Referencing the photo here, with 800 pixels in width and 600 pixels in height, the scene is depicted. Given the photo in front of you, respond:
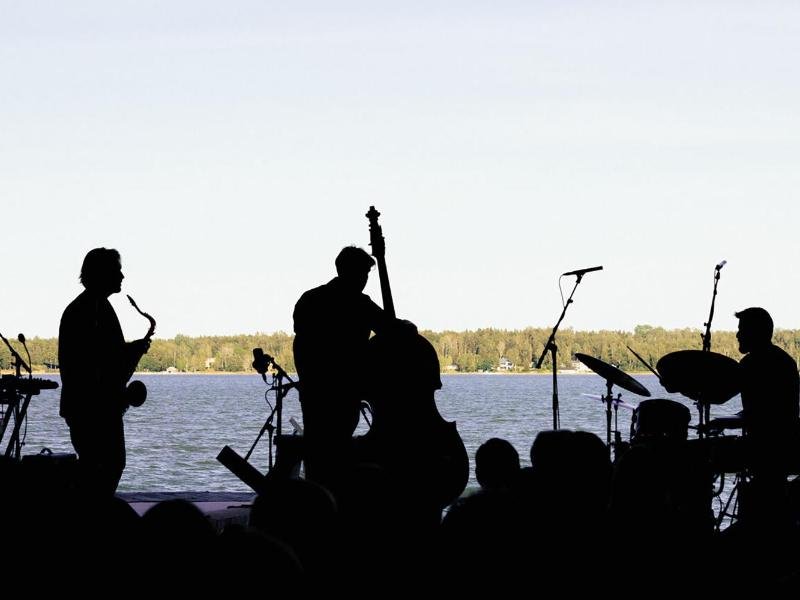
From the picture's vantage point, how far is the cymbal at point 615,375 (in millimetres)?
8469

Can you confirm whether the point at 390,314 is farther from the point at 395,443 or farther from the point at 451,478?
the point at 451,478

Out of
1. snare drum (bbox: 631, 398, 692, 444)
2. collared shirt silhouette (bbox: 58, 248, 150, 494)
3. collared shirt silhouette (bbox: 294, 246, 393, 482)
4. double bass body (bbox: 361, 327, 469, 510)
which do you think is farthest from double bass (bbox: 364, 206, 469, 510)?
collared shirt silhouette (bbox: 58, 248, 150, 494)

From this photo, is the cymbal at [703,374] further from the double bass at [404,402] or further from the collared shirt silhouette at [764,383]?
the double bass at [404,402]

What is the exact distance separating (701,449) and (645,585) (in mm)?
4504

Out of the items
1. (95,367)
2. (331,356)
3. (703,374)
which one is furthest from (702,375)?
(95,367)

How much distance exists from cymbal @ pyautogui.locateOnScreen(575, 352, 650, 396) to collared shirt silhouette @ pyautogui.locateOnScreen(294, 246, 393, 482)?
243 centimetres

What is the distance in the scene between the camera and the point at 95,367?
6.62 meters

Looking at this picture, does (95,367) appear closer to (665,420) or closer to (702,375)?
(665,420)

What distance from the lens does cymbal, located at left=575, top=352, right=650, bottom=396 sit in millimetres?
8469

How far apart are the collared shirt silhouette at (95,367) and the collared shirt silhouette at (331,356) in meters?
1.03

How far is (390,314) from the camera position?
7.11 m

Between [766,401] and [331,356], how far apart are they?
309 cm

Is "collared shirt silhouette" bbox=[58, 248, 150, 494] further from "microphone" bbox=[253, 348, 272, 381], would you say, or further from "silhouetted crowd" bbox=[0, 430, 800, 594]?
"microphone" bbox=[253, 348, 272, 381]

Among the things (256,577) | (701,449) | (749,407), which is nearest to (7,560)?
(256,577)
